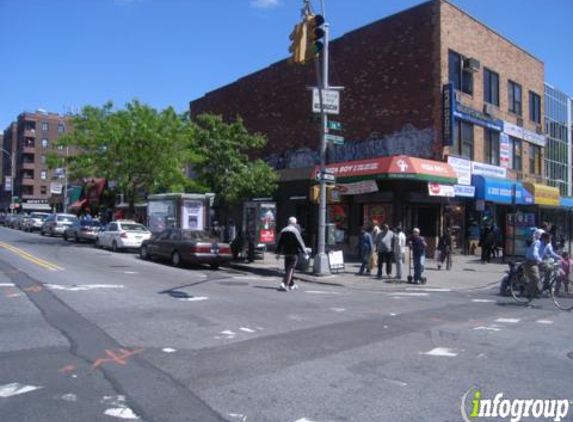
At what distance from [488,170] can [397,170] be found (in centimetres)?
744

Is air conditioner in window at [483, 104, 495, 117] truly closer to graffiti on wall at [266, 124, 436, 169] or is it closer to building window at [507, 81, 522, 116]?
building window at [507, 81, 522, 116]

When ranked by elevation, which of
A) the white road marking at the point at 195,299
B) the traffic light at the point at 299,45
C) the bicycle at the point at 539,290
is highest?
the traffic light at the point at 299,45

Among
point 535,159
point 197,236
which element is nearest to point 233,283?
point 197,236

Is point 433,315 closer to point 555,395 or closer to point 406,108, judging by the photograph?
point 555,395

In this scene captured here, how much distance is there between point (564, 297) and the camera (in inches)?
490

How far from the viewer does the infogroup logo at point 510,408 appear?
4758mm

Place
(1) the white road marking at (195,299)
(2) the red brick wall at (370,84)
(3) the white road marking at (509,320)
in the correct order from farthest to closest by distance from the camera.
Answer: (2) the red brick wall at (370,84), (1) the white road marking at (195,299), (3) the white road marking at (509,320)

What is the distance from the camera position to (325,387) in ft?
17.8

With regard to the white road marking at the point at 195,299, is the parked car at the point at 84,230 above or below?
above

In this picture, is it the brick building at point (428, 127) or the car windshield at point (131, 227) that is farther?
the car windshield at point (131, 227)

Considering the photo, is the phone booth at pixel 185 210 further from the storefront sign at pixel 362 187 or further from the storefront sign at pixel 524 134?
the storefront sign at pixel 524 134

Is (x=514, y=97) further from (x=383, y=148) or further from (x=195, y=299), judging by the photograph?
(x=195, y=299)

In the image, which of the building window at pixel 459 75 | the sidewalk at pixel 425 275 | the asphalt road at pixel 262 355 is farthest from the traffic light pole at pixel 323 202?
the building window at pixel 459 75

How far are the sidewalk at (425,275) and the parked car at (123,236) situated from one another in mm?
6445
